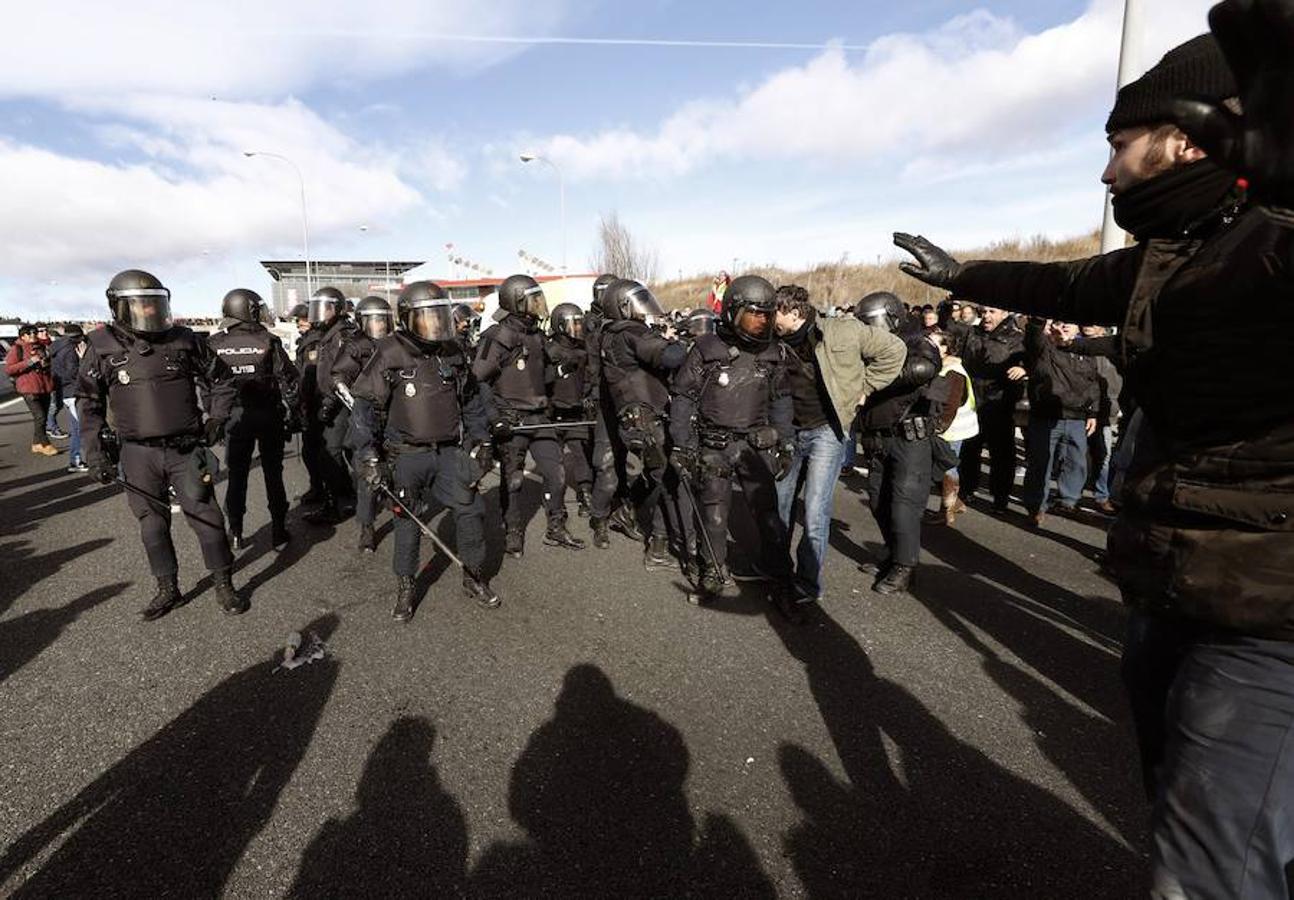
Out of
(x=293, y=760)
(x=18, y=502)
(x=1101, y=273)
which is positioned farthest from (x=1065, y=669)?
(x=18, y=502)

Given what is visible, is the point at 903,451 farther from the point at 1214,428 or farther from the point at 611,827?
the point at 1214,428

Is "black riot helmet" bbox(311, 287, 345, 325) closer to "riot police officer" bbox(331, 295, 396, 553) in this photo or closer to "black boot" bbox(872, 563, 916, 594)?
"riot police officer" bbox(331, 295, 396, 553)

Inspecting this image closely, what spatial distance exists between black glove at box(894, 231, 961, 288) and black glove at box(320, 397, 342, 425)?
5594 mm

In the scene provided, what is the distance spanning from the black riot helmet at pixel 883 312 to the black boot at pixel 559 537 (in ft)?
9.95

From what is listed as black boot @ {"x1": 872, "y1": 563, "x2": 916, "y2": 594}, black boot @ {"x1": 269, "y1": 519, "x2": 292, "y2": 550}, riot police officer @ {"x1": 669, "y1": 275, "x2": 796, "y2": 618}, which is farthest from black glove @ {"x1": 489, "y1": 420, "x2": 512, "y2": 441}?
black boot @ {"x1": 872, "y1": 563, "x2": 916, "y2": 594}

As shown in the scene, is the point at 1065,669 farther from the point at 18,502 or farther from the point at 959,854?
the point at 18,502

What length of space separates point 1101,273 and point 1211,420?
0.54 metres

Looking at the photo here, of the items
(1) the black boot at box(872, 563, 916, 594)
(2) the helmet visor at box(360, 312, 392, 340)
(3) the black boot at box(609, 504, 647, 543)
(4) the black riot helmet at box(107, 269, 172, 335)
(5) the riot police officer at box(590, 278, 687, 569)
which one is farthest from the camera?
(2) the helmet visor at box(360, 312, 392, 340)

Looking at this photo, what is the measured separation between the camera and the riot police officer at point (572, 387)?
6367 millimetres

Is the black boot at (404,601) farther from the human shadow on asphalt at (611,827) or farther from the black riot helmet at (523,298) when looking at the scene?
the black riot helmet at (523,298)

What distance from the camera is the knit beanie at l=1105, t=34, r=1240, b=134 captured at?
1433 mm

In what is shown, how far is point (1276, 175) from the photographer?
3.28 feet

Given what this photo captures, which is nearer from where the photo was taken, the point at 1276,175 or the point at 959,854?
the point at 1276,175

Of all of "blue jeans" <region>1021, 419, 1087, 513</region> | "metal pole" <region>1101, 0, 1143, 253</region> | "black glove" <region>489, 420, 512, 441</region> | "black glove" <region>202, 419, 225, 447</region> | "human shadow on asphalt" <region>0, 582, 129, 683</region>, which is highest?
"metal pole" <region>1101, 0, 1143, 253</region>
